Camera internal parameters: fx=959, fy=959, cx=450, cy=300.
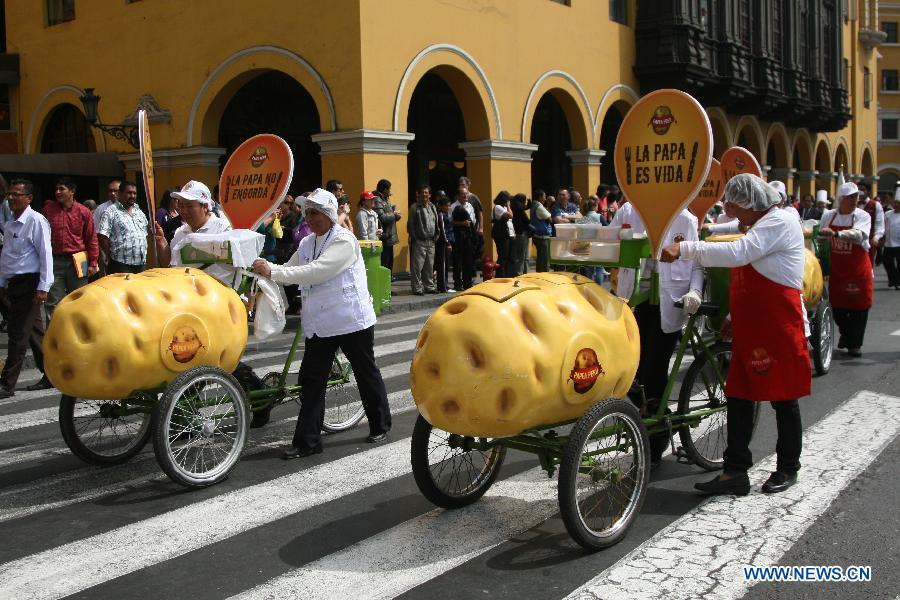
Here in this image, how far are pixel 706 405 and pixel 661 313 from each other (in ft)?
2.08

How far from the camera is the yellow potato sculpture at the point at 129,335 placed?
5621 millimetres

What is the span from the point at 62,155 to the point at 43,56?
511cm

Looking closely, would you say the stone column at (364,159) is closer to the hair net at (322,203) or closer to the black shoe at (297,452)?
the hair net at (322,203)

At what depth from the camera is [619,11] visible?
25.3m

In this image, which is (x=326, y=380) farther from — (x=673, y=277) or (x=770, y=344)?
(x=770, y=344)

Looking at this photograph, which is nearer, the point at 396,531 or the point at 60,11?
the point at 396,531

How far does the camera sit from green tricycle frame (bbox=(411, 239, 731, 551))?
14.9ft

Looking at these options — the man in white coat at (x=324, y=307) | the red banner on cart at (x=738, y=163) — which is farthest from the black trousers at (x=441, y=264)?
the man in white coat at (x=324, y=307)

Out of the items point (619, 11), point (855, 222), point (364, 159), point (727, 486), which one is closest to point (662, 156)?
point (727, 486)

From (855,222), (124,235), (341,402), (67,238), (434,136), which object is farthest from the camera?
(434,136)

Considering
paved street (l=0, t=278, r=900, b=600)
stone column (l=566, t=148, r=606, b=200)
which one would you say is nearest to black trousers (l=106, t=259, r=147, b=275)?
paved street (l=0, t=278, r=900, b=600)

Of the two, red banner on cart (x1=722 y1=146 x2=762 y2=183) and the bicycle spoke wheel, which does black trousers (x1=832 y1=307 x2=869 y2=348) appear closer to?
red banner on cart (x1=722 y1=146 x2=762 y2=183)

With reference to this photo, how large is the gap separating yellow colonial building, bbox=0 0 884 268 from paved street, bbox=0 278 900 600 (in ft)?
37.4

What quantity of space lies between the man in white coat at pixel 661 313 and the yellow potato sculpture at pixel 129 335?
270 cm
